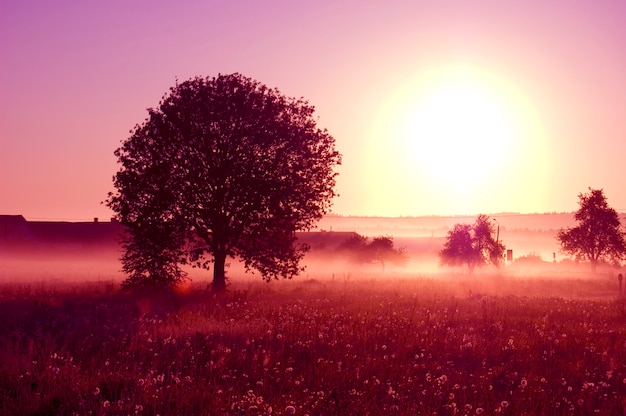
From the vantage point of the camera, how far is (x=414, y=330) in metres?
15.1

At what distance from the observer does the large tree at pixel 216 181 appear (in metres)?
25.8

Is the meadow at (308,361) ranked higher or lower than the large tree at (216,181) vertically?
lower

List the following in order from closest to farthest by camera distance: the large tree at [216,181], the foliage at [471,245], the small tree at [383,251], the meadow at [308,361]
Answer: the meadow at [308,361] < the large tree at [216,181] < the foliage at [471,245] < the small tree at [383,251]

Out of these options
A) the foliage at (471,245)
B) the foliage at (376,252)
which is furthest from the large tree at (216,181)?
the foliage at (376,252)

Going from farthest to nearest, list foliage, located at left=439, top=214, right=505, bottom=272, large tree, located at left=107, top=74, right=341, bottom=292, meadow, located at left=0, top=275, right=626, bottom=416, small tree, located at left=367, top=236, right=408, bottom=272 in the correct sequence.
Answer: small tree, located at left=367, top=236, right=408, bottom=272 → foliage, located at left=439, top=214, right=505, bottom=272 → large tree, located at left=107, top=74, right=341, bottom=292 → meadow, located at left=0, top=275, right=626, bottom=416

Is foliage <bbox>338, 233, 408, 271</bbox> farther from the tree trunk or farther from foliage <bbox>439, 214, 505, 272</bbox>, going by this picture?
the tree trunk

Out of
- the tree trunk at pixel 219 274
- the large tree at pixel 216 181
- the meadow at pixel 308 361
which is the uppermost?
the large tree at pixel 216 181

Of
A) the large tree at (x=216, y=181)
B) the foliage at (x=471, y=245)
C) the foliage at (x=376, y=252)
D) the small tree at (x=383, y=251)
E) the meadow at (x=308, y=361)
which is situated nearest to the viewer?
the meadow at (x=308, y=361)

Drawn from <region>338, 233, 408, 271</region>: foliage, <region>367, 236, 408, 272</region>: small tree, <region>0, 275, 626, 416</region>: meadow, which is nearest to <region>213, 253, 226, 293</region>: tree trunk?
<region>0, 275, 626, 416</region>: meadow

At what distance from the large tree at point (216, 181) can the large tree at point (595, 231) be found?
5368 centimetres

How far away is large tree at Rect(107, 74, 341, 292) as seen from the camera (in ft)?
84.5

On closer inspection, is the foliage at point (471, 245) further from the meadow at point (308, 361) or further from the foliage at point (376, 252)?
the meadow at point (308, 361)

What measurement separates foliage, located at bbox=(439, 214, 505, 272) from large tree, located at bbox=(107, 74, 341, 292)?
4349cm

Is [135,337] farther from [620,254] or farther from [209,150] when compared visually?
[620,254]
